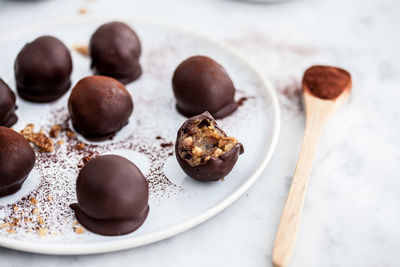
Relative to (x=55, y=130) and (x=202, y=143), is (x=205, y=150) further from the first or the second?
(x=55, y=130)

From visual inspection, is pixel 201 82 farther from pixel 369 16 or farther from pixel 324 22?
pixel 369 16

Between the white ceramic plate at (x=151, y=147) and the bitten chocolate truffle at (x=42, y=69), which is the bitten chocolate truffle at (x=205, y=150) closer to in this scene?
the white ceramic plate at (x=151, y=147)

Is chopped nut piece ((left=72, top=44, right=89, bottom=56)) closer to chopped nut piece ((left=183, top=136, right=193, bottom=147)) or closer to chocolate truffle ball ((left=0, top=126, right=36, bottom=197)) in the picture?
chocolate truffle ball ((left=0, top=126, right=36, bottom=197))

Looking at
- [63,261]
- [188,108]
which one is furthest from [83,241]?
[188,108]

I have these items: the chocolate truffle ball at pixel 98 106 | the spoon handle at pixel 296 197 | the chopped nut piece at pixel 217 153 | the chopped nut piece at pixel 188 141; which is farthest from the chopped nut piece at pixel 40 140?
the spoon handle at pixel 296 197

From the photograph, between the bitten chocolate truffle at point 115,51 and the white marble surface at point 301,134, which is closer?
the white marble surface at point 301,134

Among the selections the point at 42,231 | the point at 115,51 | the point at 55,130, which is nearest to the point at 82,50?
the point at 115,51
